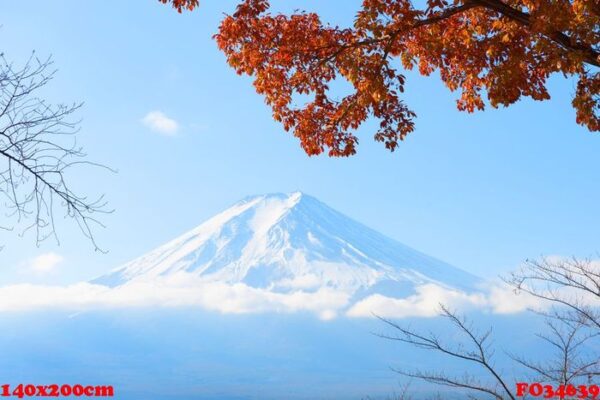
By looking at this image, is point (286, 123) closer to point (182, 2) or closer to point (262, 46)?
point (262, 46)

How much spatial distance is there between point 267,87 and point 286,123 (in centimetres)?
54

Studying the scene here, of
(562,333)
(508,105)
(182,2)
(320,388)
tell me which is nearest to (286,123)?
(182,2)

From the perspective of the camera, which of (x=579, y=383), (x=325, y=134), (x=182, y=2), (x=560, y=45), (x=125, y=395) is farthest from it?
Result: (x=125, y=395)

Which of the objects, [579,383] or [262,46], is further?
[262,46]

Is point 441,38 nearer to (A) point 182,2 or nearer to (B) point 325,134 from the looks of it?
(B) point 325,134

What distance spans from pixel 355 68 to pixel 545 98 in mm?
2142

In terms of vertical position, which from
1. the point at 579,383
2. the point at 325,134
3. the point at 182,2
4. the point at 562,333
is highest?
the point at 182,2

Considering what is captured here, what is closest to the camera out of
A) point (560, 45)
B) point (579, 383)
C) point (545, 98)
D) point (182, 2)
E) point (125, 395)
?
point (579, 383)

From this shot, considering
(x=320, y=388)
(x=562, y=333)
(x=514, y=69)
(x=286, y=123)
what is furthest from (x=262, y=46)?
(x=320, y=388)

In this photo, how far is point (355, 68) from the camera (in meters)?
7.37

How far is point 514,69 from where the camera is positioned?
725 cm

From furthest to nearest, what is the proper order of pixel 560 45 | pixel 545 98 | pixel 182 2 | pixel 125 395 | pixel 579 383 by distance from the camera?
pixel 125 395 < pixel 545 98 < pixel 182 2 < pixel 560 45 < pixel 579 383

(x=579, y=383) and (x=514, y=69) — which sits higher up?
(x=514, y=69)

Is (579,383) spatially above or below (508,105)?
below
